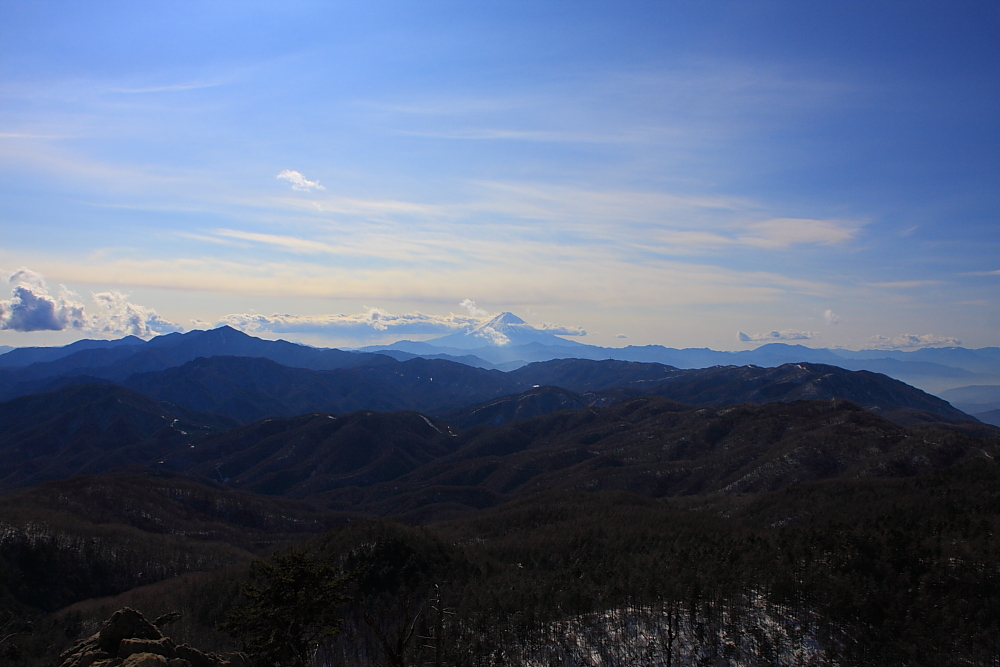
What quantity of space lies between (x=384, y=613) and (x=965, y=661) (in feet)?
181

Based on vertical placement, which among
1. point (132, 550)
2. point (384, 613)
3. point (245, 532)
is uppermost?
point (384, 613)

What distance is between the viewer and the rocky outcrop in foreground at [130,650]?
2839cm

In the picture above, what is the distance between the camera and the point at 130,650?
29.8m

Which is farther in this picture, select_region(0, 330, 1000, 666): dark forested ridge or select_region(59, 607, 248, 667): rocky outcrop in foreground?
select_region(0, 330, 1000, 666): dark forested ridge

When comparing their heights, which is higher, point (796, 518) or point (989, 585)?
point (989, 585)

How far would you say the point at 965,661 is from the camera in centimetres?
3838

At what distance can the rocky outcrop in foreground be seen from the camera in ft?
93.1

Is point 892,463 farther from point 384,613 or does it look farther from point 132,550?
point 132,550

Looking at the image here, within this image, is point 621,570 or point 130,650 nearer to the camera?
point 130,650

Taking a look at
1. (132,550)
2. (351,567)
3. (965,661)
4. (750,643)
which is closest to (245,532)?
(132,550)

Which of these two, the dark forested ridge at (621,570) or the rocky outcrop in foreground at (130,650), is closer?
the rocky outcrop in foreground at (130,650)

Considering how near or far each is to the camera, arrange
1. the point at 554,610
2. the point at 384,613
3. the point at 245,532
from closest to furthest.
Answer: the point at 554,610, the point at 384,613, the point at 245,532

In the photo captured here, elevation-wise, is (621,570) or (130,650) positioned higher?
(130,650)

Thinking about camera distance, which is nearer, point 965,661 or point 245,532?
point 965,661
